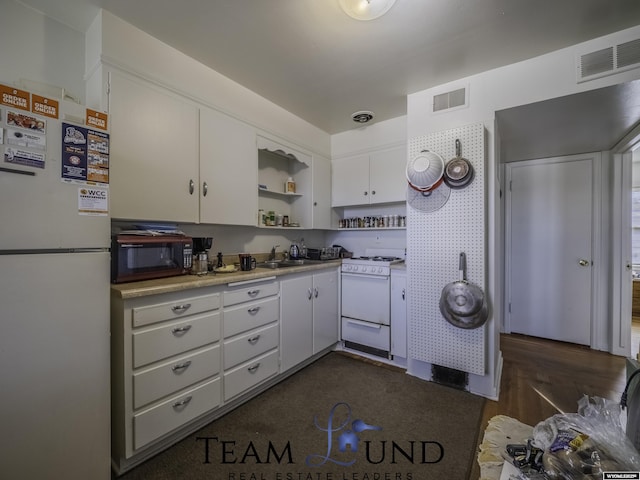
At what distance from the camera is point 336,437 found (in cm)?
166

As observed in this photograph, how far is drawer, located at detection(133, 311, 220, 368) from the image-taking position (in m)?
1.42

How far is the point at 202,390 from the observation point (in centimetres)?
169

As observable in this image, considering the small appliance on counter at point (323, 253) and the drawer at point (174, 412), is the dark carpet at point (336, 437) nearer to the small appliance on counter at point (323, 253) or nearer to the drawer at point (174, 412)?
the drawer at point (174, 412)

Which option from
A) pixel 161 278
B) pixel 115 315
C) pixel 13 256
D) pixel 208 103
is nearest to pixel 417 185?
pixel 208 103

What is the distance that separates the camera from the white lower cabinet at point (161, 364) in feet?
4.53

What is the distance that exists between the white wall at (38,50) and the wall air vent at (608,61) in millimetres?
3253

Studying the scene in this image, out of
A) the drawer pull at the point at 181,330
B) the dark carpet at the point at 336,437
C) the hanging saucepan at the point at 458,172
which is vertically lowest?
the dark carpet at the point at 336,437

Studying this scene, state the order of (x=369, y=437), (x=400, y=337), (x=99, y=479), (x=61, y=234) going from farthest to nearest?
(x=400, y=337) → (x=369, y=437) → (x=99, y=479) → (x=61, y=234)

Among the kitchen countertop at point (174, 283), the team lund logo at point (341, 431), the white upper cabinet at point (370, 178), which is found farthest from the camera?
the white upper cabinet at point (370, 178)

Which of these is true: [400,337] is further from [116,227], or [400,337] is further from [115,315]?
[116,227]

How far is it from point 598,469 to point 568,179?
3.37 meters

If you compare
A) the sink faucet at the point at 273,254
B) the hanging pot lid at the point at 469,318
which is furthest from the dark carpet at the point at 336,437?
the sink faucet at the point at 273,254

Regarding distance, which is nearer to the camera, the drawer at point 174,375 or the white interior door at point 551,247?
the drawer at point 174,375

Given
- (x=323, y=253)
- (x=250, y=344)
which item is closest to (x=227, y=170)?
(x=250, y=344)
